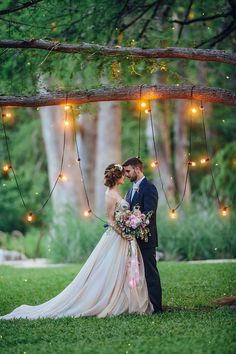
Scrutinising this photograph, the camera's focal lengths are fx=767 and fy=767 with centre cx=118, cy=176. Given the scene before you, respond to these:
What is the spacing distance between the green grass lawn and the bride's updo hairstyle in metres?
1.75

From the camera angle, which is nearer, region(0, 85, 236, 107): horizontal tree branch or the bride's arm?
region(0, 85, 236, 107): horizontal tree branch

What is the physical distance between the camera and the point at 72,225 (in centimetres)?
1838

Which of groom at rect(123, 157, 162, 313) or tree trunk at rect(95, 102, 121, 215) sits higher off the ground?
tree trunk at rect(95, 102, 121, 215)

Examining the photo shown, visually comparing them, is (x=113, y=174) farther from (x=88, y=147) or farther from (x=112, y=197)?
(x=88, y=147)

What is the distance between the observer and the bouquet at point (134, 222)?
9375 millimetres

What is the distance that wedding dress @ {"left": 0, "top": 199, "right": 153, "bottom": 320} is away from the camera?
368 inches

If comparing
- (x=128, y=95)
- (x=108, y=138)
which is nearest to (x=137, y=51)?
(x=128, y=95)

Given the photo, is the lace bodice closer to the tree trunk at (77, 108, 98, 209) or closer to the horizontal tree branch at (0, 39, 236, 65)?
the horizontal tree branch at (0, 39, 236, 65)

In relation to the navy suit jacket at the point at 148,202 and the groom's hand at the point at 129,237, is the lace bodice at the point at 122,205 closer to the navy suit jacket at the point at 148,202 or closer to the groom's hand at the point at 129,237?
the navy suit jacket at the point at 148,202

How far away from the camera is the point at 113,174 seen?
9727mm

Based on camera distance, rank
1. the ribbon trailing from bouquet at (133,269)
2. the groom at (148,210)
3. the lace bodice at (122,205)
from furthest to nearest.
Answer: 1. the lace bodice at (122,205)
2. the groom at (148,210)
3. the ribbon trailing from bouquet at (133,269)

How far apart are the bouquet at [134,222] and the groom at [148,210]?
101mm

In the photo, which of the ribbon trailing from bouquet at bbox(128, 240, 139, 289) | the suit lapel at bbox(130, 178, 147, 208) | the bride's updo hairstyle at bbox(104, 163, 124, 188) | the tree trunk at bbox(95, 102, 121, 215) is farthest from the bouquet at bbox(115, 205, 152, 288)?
the tree trunk at bbox(95, 102, 121, 215)

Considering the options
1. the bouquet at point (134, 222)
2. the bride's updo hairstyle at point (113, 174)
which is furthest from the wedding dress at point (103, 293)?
the bride's updo hairstyle at point (113, 174)
